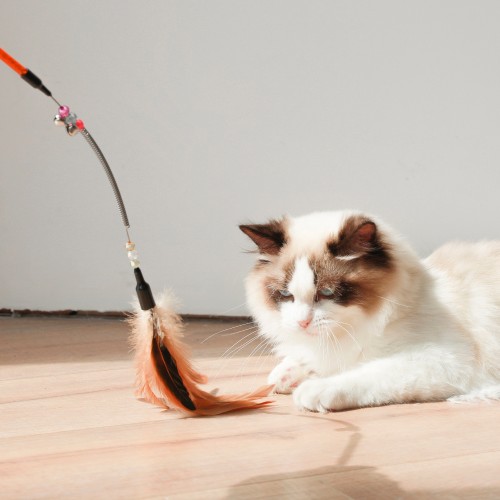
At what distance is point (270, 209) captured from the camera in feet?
9.17

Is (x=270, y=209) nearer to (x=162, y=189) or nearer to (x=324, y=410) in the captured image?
(x=162, y=189)

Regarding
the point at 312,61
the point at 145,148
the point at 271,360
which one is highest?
the point at 312,61

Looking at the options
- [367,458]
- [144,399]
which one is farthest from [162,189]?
[367,458]

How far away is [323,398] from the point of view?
1516 millimetres

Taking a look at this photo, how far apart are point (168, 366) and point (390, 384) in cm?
45

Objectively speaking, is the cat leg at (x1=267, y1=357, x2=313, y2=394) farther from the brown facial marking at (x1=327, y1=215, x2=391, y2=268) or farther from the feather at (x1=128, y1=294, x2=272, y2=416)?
the brown facial marking at (x1=327, y1=215, x2=391, y2=268)

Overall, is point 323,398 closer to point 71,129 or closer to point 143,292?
point 143,292

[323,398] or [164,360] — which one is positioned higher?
[164,360]

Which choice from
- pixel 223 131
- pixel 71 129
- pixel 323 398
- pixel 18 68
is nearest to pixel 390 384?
pixel 323 398

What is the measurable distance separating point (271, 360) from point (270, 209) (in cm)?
77

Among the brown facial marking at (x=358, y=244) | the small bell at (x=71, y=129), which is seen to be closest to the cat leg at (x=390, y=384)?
the brown facial marking at (x=358, y=244)

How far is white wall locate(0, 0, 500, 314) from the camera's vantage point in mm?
2633

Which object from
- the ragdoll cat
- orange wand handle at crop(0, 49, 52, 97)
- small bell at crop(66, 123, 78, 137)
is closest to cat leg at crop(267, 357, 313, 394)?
the ragdoll cat

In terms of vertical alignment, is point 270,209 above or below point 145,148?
below
